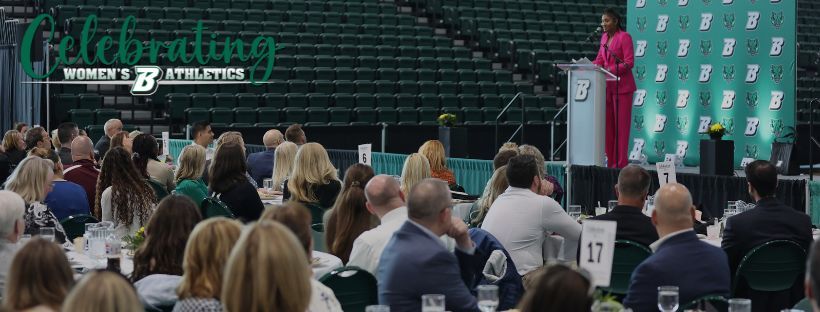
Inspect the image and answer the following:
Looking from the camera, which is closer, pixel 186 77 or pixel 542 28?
pixel 186 77

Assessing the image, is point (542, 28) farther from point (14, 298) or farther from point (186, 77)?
point (14, 298)

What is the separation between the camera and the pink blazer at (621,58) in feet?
40.4

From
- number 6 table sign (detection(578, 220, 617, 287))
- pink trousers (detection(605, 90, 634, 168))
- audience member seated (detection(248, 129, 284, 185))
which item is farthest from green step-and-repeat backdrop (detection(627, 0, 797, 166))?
number 6 table sign (detection(578, 220, 617, 287))

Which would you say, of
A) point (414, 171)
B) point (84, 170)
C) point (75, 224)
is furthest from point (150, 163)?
point (75, 224)

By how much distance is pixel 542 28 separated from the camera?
24.0m

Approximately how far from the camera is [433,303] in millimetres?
3943

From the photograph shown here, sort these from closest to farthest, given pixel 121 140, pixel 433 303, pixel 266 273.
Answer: pixel 266 273 → pixel 433 303 → pixel 121 140

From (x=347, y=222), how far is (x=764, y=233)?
2.14m

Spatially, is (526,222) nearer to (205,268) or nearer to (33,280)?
(205,268)

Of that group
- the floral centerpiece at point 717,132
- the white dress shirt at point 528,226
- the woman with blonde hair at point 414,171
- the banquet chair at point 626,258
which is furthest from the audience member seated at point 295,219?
the floral centerpiece at point 717,132

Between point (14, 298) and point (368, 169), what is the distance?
340 centimetres

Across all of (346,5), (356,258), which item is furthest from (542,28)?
(356,258)

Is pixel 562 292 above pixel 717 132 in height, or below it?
below

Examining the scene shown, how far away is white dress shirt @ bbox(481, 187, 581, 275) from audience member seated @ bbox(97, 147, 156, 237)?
89.5 inches
